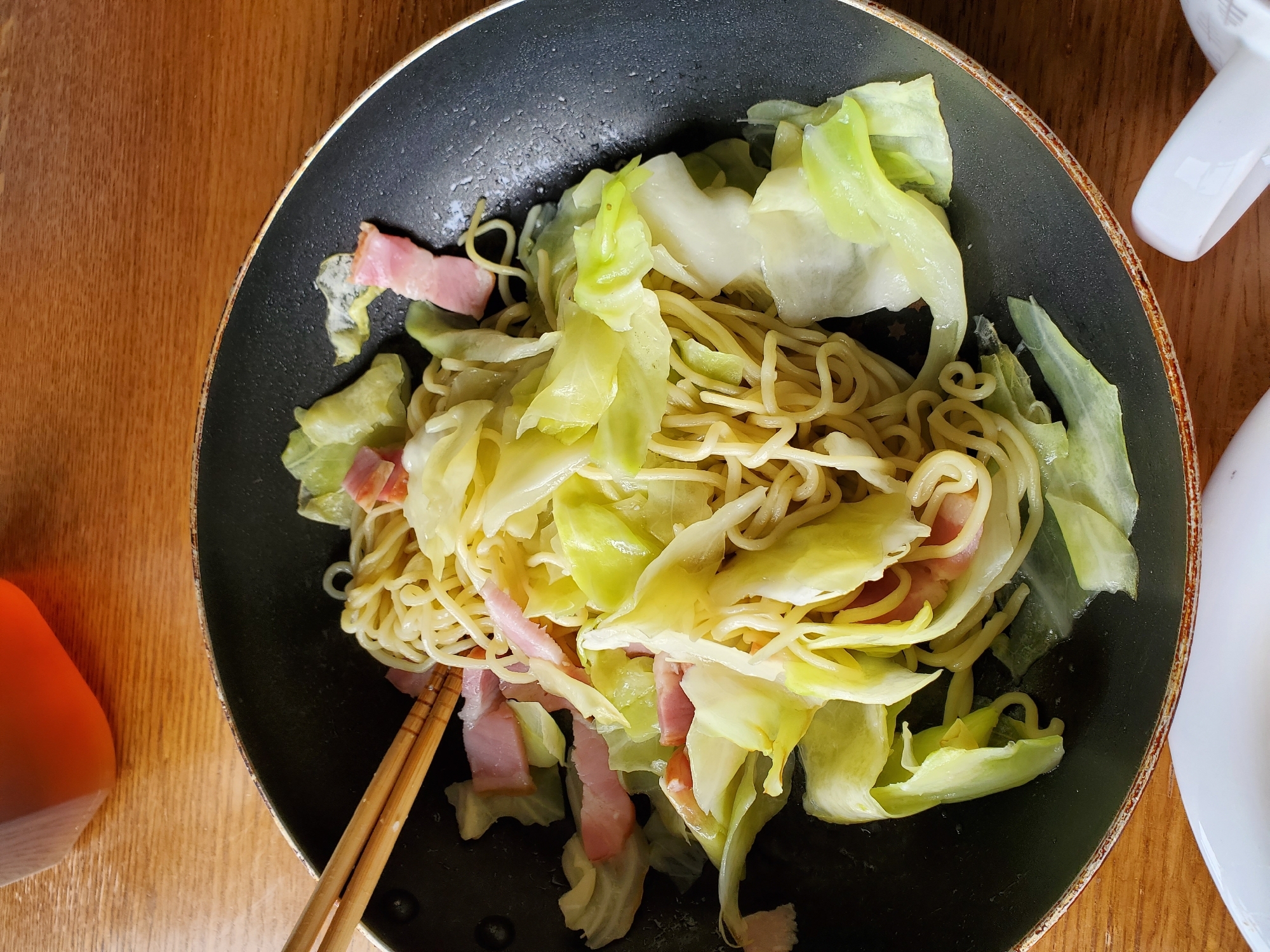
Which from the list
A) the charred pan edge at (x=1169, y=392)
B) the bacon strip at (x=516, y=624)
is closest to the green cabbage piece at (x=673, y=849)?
the bacon strip at (x=516, y=624)

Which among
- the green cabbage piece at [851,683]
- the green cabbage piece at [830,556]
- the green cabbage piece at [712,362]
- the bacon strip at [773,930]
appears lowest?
the bacon strip at [773,930]

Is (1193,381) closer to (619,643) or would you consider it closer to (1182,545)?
(1182,545)

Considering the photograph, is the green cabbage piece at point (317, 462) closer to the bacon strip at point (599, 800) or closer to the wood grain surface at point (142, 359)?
the wood grain surface at point (142, 359)

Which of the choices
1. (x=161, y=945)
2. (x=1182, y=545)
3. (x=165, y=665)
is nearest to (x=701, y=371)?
(x=1182, y=545)

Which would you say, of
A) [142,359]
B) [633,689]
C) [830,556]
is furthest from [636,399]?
[142,359]

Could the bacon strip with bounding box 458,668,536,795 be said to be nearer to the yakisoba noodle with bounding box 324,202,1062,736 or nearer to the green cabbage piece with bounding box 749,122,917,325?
the yakisoba noodle with bounding box 324,202,1062,736

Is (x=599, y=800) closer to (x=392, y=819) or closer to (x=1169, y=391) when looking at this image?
(x=392, y=819)
